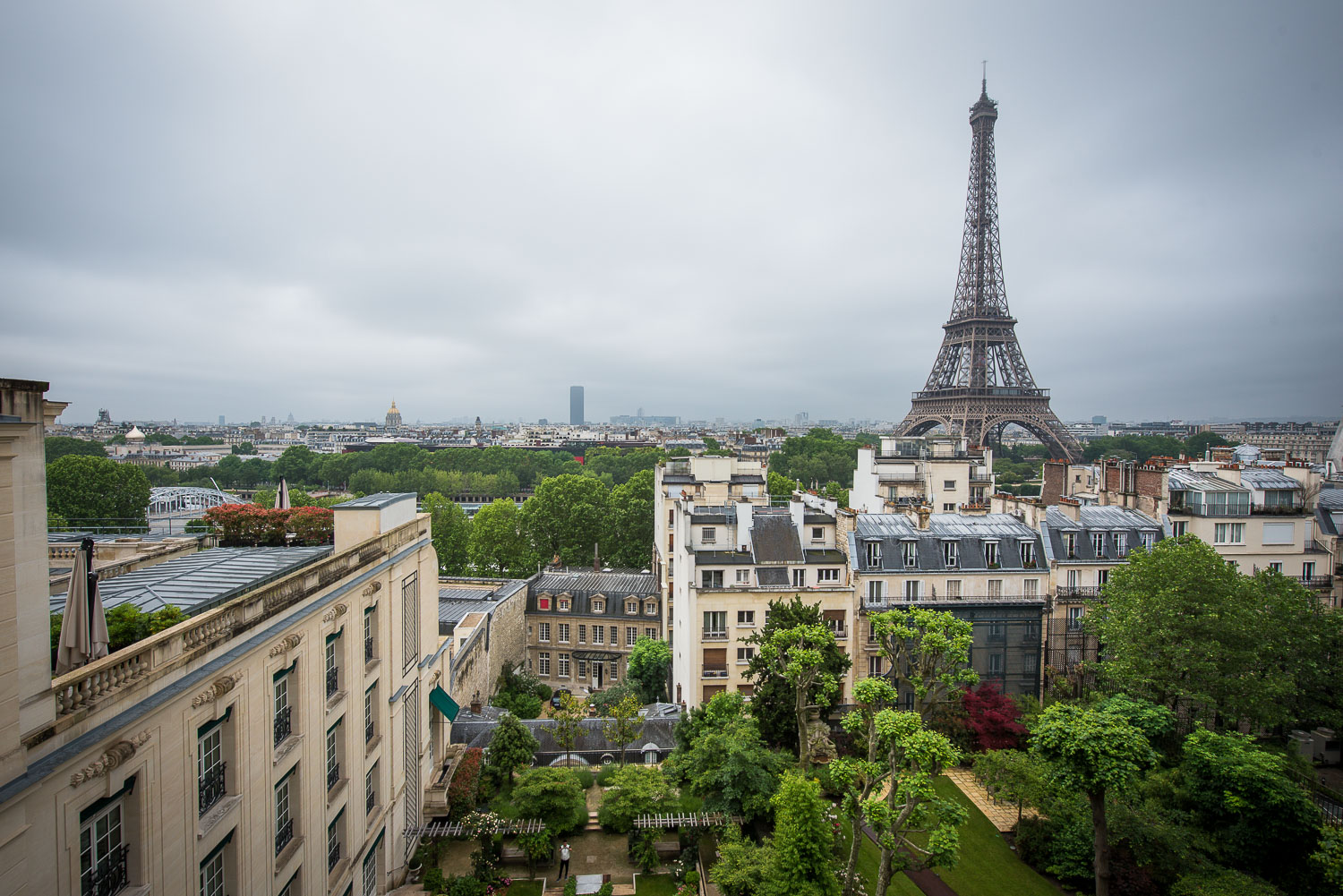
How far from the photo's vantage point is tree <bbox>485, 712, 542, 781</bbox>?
70.1 ft

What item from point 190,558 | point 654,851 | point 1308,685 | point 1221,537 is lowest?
point 654,851

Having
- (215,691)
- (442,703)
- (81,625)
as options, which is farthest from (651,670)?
(81,625)

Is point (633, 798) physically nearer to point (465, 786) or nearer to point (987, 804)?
point (465, 786)

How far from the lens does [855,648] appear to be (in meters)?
27.4

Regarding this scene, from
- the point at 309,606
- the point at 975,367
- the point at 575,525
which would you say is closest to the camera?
the point at 309,606

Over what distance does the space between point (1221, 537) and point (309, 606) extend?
34489 millimetres

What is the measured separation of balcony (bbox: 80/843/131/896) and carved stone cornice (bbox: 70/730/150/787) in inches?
45.8

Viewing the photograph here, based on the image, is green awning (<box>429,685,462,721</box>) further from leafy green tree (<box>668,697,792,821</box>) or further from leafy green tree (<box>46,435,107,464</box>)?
leafy green tree (<box>46,435,107,464</box>)

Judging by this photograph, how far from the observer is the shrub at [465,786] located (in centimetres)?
1989

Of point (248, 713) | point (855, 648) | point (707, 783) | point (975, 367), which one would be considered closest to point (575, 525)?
point (855, 648)

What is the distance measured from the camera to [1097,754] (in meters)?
14.8

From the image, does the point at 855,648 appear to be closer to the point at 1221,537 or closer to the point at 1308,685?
the point at 1308,685

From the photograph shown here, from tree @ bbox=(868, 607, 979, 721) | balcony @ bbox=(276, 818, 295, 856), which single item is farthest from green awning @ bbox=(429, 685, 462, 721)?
tree @ bbox=(868, 607, 979, 721)

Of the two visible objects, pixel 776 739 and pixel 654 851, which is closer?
pixel 654 851
